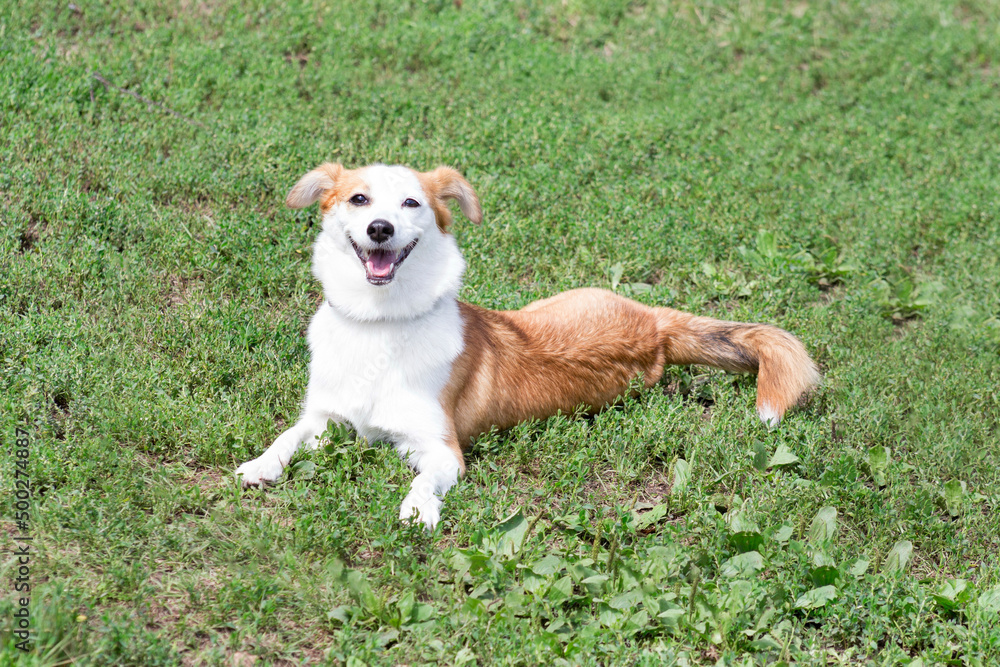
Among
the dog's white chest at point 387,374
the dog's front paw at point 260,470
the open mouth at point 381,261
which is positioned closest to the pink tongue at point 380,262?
the open mouth at point 381,261

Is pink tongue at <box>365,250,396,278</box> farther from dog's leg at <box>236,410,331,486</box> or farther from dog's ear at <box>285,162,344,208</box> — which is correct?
dog's leg at <box>236,410,331,486</box>

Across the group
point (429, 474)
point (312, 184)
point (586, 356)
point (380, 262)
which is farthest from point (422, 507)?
point (312, 184)

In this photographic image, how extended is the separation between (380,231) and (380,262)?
177mm

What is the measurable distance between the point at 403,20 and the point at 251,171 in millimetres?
3175

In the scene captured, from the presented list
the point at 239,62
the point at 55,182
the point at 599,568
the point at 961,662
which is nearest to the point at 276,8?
the point at 239,62

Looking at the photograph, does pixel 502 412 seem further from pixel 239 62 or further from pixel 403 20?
pixel 403 20

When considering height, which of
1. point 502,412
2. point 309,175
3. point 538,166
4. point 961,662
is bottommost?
point 961,662

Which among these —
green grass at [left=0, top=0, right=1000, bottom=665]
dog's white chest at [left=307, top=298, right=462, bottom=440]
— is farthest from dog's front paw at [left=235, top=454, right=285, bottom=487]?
dog's white chest at [left=307, top=298, right=462, bottom=440]

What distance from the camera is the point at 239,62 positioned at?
7633mm

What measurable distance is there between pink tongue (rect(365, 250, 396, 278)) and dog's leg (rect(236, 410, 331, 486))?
77 centimetres

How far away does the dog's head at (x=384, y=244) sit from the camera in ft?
13.5

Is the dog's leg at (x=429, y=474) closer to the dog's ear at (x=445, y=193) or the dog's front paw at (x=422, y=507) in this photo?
the dog's front paw at (x=422, y=507)

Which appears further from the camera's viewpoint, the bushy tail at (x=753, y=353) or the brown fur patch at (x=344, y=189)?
the bushy tail at (x=753, y=353)

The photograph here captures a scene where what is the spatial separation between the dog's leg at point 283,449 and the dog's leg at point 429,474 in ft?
1.38
